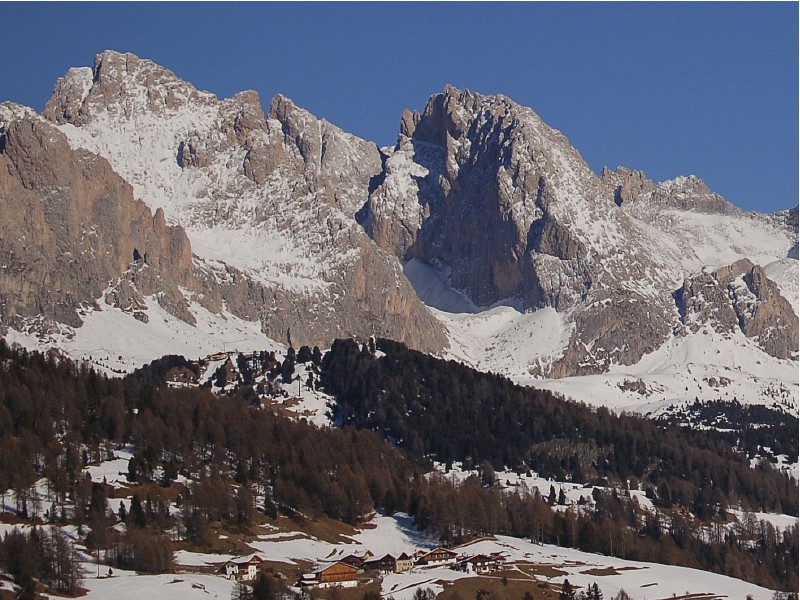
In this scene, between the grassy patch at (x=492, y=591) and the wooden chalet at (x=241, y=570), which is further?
the wooden chalet at (x=241, y=570)

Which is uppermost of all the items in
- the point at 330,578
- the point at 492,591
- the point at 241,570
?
the point at 241,570

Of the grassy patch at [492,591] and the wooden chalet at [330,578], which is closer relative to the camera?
the grassy patch at [492,591]

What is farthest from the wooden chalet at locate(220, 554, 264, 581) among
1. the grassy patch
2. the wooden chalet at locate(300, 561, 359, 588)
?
the grassy patch

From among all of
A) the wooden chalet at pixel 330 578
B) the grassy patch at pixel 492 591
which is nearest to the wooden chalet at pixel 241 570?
the wooden chalet at pixel 330 578

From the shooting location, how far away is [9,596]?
6757 inches

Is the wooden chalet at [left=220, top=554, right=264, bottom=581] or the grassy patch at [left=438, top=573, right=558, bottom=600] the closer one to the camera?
the grassy patch at [left=438, top=573, right=558, bottom=600]

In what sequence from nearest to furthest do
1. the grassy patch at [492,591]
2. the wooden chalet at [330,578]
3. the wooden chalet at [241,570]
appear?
1. the grassy patch at [492,591]
2. the wooden chalet at [330,578]
3. the wooden chalet at [241,570]

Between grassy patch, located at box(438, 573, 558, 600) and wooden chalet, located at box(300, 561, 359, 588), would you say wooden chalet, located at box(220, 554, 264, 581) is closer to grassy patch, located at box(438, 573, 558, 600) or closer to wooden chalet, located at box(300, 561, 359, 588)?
wooden chalet, located at box(300, 561, 359, 588)

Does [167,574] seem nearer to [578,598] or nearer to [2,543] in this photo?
[2,543]

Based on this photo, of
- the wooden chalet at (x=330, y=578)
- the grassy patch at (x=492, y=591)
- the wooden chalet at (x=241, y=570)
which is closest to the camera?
the grassy patch at (x=492, y=591)

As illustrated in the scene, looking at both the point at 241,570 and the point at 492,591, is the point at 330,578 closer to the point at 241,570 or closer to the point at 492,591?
the point at 241,570

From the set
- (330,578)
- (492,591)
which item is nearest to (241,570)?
(330,578)

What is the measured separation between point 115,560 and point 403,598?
31477 millimetres

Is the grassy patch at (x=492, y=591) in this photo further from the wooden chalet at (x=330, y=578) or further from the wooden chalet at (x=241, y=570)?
the wooden chalet at (x=241, y=570)
